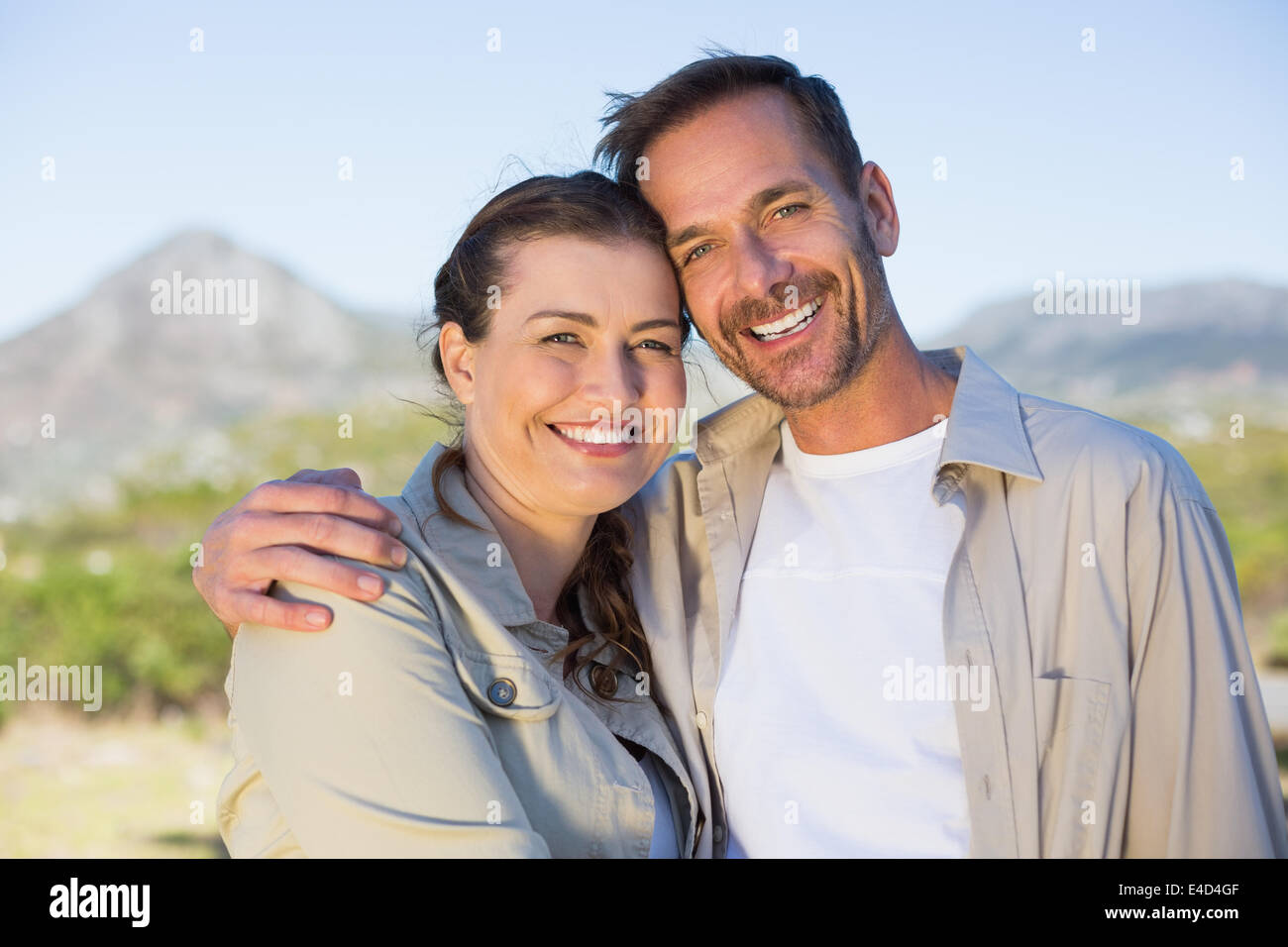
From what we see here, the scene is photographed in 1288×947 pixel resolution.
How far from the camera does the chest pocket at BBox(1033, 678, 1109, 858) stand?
7.39 feet

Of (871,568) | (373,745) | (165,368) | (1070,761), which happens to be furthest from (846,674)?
(165,368)

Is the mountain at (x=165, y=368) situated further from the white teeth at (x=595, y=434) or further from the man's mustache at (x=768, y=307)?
the white teeth at (x=595, y=434)

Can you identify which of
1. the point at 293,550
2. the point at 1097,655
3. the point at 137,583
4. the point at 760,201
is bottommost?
the point at 137,583

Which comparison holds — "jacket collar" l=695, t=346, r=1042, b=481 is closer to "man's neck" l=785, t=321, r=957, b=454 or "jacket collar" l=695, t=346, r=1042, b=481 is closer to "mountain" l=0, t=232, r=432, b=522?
"man's neck" l=785, t=321, r=957, b=454

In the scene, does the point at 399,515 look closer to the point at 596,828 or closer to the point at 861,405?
the point at 596,828

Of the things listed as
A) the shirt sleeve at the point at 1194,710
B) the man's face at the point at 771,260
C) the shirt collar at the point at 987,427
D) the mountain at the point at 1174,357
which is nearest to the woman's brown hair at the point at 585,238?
the man's face at the point at 771,260

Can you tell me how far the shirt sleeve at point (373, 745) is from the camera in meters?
1.92

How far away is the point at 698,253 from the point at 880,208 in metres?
0.63

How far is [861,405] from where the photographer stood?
9.37 feet

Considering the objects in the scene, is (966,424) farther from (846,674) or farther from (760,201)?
(760,201)

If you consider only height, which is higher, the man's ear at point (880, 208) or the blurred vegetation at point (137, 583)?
the man's ear at point (880, 208)

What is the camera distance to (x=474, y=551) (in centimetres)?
254

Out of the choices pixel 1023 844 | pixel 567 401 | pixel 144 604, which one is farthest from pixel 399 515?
pixel 144 604

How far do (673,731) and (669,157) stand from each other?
158 cm
